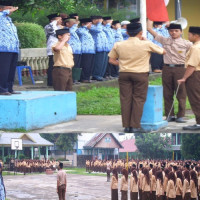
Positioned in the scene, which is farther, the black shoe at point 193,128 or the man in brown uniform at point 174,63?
the man in brown uniform at point 174,63

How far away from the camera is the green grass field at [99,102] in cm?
1343

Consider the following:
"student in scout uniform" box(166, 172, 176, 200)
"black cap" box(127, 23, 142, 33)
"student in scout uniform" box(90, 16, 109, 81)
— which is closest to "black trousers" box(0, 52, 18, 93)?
"black cap" box(127, 23, 142, 33)

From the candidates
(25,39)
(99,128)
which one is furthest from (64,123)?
(25,39)

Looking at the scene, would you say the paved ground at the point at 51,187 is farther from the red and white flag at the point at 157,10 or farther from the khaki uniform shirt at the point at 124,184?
the red and white flag at the point at 157,10

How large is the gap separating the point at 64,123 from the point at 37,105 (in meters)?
0.85

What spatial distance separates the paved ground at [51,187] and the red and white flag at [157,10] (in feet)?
11.0

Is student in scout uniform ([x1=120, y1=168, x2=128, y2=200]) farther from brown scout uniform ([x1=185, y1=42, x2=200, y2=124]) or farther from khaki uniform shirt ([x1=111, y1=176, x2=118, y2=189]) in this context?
brown scout uniform ([x1=185, y1=42, x2=200, y2=124])

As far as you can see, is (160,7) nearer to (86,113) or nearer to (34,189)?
(86,113)

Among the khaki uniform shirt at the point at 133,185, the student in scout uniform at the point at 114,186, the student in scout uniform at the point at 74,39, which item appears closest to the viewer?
the student in scout uniform at the point at 114,186

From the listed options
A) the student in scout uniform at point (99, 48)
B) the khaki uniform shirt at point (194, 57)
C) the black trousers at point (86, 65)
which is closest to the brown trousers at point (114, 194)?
the khaki uniform shirt at point (194, 57)

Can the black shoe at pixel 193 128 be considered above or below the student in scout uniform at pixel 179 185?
above

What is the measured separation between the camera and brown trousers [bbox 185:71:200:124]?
1148 centimetres

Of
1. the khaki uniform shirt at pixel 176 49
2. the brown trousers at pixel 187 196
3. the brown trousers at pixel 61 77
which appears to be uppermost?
the khaki uniform shirt at pixel 176 49

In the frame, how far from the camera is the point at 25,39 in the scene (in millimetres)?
20094
